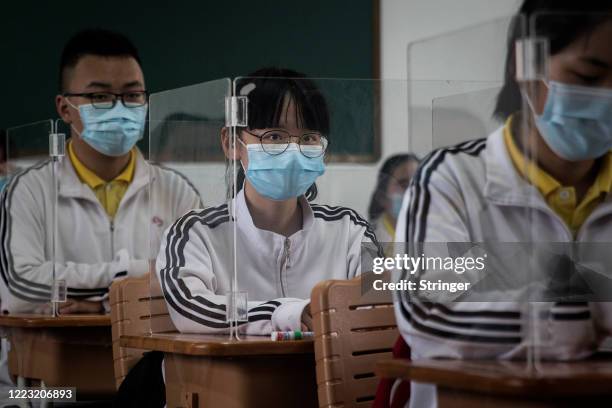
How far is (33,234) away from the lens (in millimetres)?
4855

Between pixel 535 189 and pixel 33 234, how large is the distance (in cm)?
314

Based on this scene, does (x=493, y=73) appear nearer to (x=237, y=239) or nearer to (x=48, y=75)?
(x=237, y=239)

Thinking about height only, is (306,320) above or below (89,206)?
below

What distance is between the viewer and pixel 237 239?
334cm

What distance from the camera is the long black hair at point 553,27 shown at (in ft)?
6.86

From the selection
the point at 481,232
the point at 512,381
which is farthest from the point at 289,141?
the point at 512,381

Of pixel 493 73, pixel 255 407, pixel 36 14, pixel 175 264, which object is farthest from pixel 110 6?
pixel 493 73

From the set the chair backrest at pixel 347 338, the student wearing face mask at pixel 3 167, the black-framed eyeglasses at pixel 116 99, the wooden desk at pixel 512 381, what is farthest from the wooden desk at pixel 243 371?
the student wearing face mask at pixel 3 167

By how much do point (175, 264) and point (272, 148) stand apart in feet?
1.55

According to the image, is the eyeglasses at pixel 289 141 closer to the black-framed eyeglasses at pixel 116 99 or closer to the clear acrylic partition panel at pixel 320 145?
the clear acrylic partition panel at pixel 320 145

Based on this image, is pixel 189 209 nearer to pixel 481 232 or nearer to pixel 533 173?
pixel 481 232

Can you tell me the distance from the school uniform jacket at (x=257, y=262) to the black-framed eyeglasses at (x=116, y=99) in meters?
1.64

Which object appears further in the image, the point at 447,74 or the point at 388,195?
the point at 388,195

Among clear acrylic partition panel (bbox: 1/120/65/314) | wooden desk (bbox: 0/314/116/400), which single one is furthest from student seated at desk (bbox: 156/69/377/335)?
clear acrylic partition panel (bbox: 1/120/65/314)
